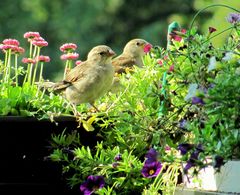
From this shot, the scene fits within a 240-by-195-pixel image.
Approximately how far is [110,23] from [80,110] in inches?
1112

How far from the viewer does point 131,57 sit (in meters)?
7.01

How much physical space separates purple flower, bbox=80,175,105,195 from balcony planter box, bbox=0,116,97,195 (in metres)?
0.40

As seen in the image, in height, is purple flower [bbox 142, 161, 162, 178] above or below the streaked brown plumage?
below

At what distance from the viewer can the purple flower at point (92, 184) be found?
12.6ft

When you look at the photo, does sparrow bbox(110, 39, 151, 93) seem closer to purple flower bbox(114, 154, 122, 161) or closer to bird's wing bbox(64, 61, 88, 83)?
bird's wing bbox(64, 61, 88, 83)

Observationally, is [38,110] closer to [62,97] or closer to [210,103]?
[62,97]

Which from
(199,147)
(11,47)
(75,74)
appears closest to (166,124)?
(199,147)

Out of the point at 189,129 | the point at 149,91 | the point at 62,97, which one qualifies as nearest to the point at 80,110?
the point at 62,97

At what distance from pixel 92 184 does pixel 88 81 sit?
1.62 m

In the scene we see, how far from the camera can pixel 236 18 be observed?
3799 mm

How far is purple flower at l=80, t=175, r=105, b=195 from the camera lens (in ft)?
12.6

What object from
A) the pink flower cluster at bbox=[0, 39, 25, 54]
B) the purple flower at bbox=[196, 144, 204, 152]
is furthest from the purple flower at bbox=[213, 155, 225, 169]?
the pink flower cluster at bbox=[0, 39, 25, 54]

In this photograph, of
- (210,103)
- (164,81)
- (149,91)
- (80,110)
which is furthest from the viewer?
(80,110)

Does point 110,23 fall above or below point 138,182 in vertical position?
above
